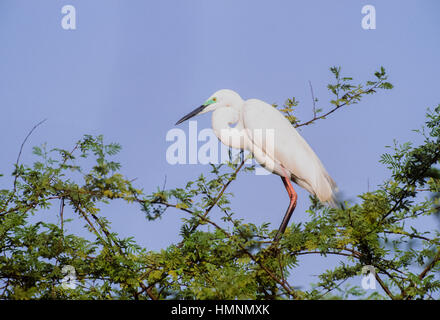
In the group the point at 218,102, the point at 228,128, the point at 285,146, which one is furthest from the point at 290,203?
the point at 218,102

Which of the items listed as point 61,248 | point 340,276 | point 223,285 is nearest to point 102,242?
point 61,248

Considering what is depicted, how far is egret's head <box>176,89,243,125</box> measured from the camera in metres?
3.30

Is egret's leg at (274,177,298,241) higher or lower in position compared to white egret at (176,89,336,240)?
lower

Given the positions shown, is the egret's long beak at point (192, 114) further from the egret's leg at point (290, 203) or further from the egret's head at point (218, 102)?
the egret's leg at point (290, 203)

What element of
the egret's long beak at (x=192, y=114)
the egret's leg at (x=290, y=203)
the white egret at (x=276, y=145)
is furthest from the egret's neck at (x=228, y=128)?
the egret's leg at (x=290, y=203)

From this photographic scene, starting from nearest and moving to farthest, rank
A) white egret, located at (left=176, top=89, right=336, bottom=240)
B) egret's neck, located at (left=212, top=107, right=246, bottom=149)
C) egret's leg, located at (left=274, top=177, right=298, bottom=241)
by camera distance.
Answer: egret's leg, located at (left=274, top=177, right=298, bottom=241)
white egret, located at (left=176, top=89, right=336, bottom=240)
egret's neck, located at (left=212, top=107, right=246, bottom=149)

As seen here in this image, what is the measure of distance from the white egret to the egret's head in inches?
2.6

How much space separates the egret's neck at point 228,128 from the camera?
3.17m

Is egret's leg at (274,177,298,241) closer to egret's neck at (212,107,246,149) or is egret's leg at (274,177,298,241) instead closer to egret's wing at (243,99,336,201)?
egret's wing at (243,99,336,201)

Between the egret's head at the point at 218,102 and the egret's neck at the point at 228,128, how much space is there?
6 centimetres

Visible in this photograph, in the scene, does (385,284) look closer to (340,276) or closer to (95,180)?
(340,276)

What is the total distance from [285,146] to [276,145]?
6cm

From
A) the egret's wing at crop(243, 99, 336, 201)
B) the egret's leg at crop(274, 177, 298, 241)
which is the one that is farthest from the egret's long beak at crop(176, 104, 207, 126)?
the egret's leg at crop(274, 177, 298, 241)

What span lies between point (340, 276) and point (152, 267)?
891 mm
